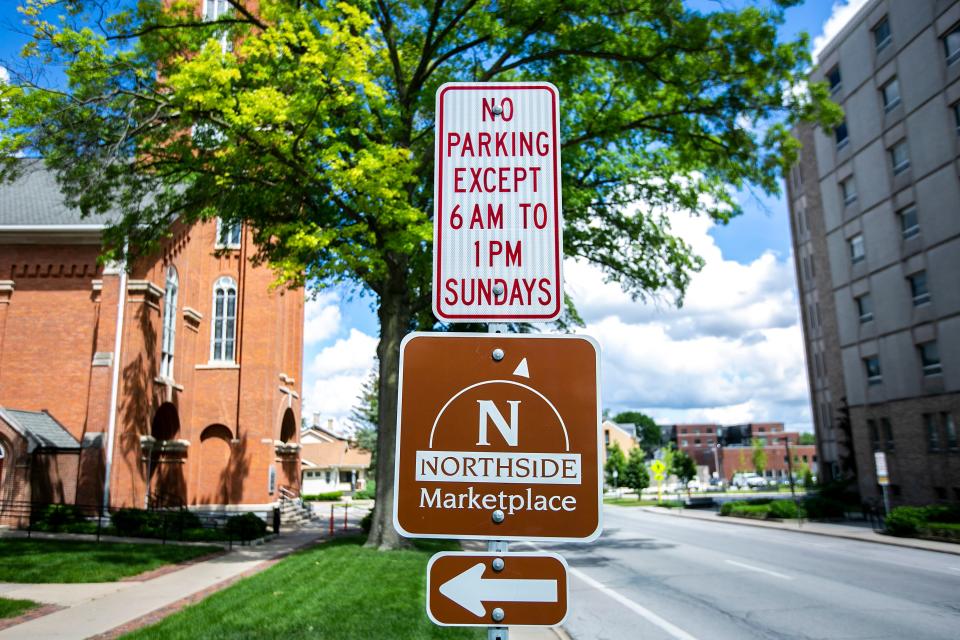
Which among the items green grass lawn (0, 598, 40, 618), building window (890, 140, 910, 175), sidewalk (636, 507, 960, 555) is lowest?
sidewalk (636, 507, 960, 555)

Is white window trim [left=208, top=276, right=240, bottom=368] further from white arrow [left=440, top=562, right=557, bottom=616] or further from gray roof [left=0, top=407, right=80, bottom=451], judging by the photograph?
white arrow [left=440, top=562, right=557, bottom=616]

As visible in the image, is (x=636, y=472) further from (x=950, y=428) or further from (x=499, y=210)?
(x=499, y=210)

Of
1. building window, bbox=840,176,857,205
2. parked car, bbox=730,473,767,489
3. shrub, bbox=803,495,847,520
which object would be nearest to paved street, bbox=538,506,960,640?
shrub, bbox=803,495,847,520

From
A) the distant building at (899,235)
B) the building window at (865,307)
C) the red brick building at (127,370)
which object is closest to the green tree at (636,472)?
the distant building at (899,235)

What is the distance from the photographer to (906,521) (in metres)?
22.3

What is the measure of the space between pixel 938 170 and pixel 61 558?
105ft

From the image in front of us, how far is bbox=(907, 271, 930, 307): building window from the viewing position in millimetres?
29688

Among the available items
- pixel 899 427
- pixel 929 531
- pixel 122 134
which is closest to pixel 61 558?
pixel 122 134

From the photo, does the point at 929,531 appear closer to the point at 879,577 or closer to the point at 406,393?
the point at 879,577

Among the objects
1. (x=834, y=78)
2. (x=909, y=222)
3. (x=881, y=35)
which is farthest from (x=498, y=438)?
(x=834, y=78)

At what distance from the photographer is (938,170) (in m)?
28.2

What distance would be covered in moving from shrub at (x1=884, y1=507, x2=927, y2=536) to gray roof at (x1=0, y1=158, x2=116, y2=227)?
1075 inches

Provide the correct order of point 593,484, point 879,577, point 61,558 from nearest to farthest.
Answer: point 593,484
point 879,577
point 61,558

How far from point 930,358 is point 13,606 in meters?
32.2
